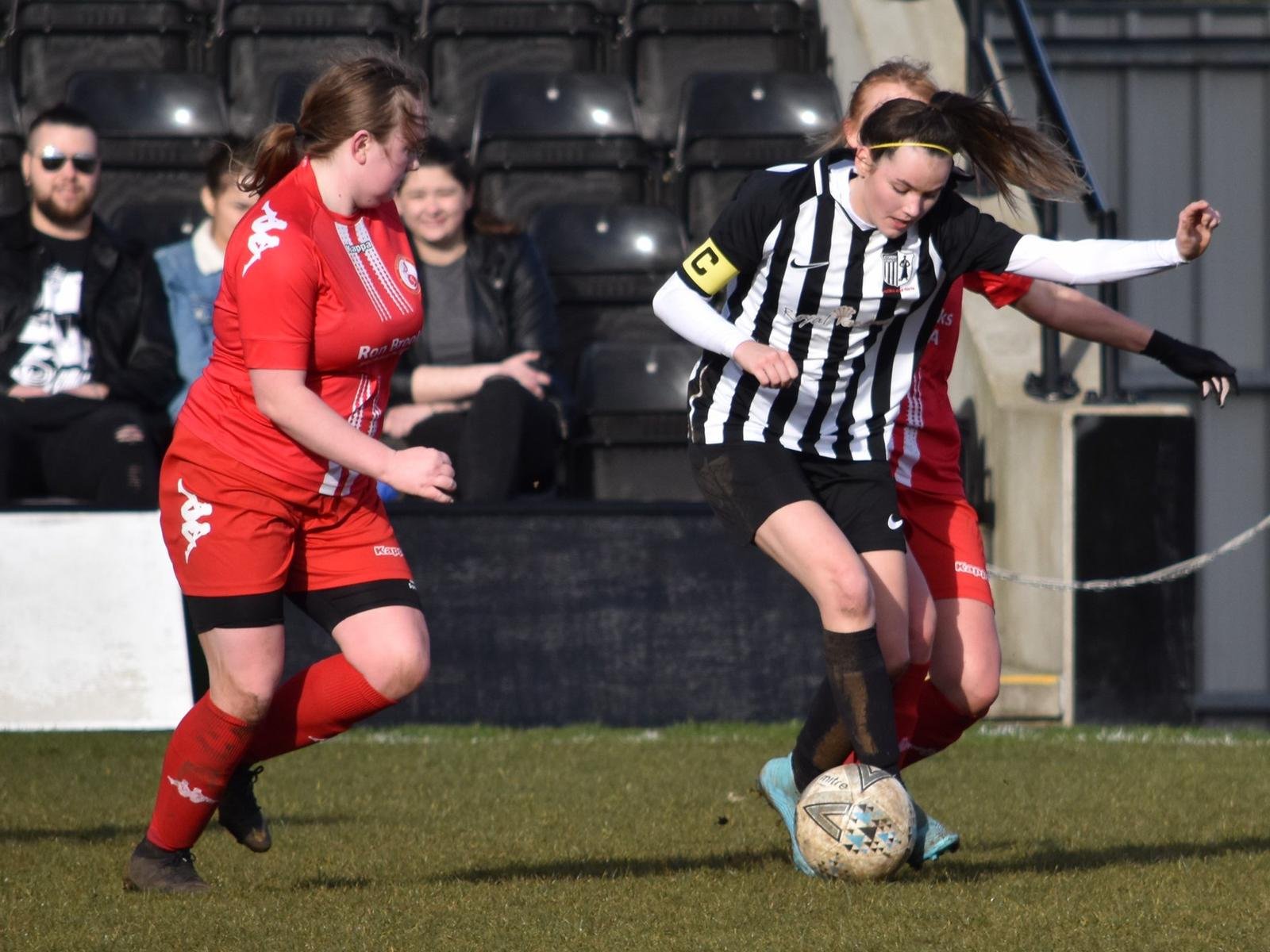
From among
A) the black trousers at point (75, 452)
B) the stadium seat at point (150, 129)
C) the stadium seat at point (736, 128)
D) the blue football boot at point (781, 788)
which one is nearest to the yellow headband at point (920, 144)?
the blue football boot at point (781, 788)

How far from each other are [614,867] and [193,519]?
137 cm

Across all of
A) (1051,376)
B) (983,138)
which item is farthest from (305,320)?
(1051,376)

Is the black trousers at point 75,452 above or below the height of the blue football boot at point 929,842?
above

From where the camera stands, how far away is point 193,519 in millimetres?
4375

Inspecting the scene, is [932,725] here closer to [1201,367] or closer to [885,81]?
[1201,367]

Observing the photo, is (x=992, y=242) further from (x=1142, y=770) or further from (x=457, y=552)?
(x=457, y=552)

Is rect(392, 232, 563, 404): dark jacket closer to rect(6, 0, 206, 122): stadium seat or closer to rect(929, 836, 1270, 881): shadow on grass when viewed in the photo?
rect(6, 0, 206, 122): stadium seat

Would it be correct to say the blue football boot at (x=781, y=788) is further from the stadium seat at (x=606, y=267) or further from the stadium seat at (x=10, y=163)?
the stadium seat at (x=10, y=163)

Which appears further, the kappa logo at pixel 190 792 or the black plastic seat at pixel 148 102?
the black plastic seat at pixel 148 102

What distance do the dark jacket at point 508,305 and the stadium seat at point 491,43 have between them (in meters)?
2.62

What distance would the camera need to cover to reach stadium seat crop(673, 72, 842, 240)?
389 inches

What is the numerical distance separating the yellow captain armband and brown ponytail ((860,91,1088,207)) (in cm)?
43

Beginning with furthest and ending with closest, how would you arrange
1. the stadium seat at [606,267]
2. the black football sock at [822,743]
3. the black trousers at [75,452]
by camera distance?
the stadium seat at [606,267] → the black trousers at [75,452] → the black football sock at [822,743]

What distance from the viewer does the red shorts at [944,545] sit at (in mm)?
5086
